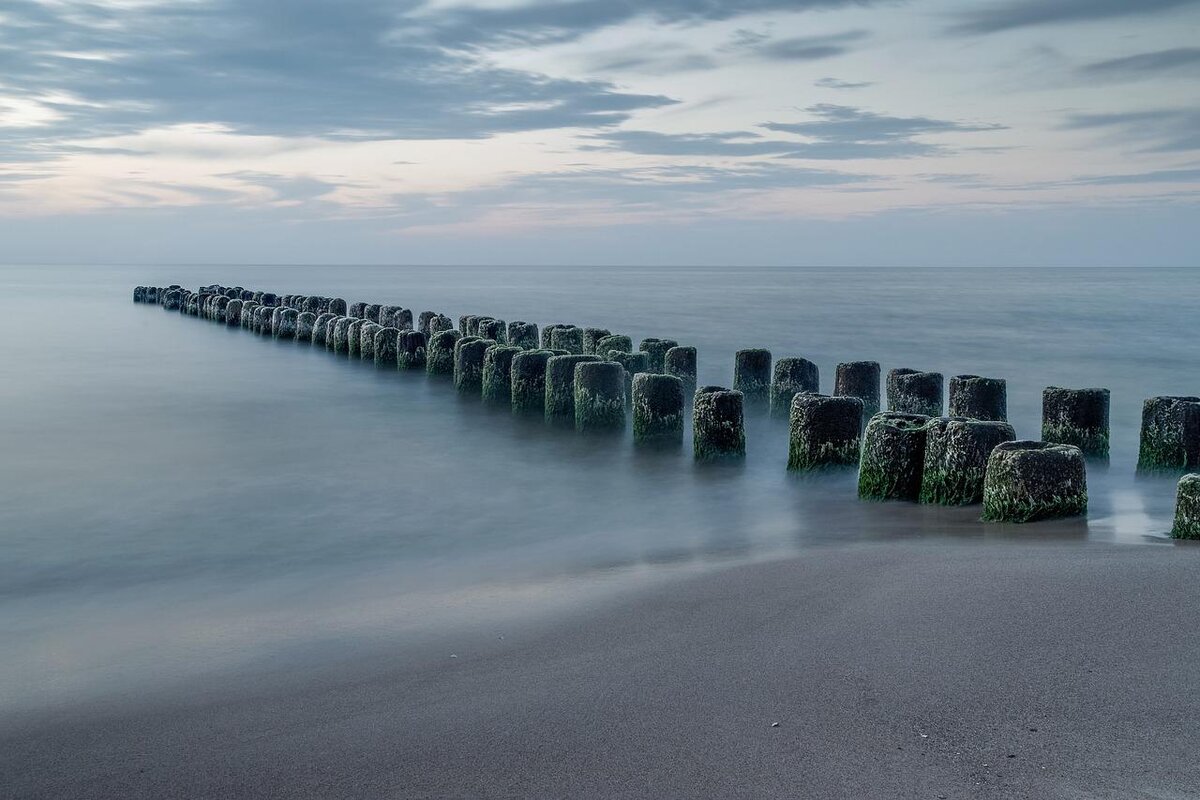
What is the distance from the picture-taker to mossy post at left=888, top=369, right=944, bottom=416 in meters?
9.53

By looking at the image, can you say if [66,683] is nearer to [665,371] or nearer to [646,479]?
[646,479]

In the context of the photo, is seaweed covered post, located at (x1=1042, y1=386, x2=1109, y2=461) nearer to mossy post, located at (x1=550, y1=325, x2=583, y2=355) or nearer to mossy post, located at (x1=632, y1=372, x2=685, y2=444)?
mossy post, located at (x1=632, y1=372, x2=685, y2=444)

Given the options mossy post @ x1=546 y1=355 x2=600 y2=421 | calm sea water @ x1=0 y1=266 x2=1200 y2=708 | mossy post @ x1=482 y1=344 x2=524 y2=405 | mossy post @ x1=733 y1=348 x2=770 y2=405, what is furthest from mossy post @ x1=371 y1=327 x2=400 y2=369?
mossy post @ x1=546 y1=355 x2=600 y2=421

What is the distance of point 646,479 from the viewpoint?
825 centimetres

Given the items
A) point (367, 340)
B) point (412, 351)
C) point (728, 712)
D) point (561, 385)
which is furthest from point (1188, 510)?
point (367, 340)

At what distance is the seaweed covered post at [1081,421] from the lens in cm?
823

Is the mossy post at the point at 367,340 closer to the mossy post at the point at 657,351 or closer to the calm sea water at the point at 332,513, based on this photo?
the calm sea water at the point at 332,513

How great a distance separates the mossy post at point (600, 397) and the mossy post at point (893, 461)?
12.1 ft

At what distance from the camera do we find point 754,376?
12.3 metres

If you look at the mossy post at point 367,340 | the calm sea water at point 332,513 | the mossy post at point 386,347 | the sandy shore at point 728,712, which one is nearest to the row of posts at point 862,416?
the calm sea water at point 332,513

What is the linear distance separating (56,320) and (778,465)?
2865 centimetres

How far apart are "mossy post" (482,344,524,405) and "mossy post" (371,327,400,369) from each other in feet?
16.0

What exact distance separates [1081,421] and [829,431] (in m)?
2.25

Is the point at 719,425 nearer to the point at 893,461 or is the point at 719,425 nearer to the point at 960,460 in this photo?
the point at 893,461
